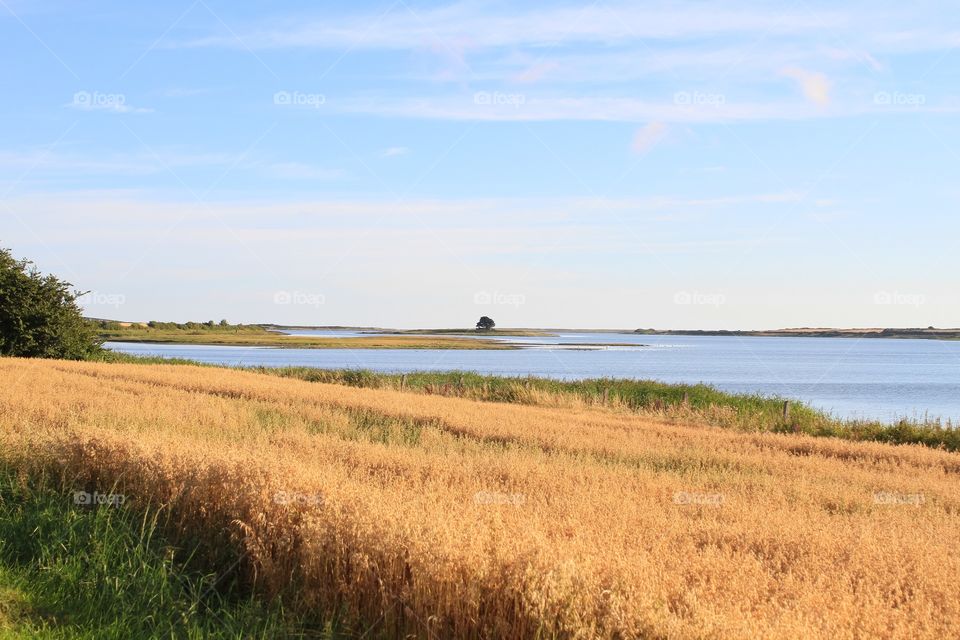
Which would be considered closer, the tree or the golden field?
the golden field

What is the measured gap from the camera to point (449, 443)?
1686 cm

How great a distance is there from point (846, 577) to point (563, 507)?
320 cm

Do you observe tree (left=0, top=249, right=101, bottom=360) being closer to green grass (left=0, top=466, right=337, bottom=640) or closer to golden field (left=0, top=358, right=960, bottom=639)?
golden field (left=0, top=358, right=960, bottom=639)

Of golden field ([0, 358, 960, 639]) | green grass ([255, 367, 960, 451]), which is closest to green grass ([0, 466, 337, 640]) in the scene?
golden field ([0, 358, 960, 639])

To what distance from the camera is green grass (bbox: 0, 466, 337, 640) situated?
23.3 ft

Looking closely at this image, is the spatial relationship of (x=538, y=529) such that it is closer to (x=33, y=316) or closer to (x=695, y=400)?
(x=695, y=400)

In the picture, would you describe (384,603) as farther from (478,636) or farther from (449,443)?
(449,443)

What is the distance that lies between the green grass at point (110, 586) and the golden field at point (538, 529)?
0.32m

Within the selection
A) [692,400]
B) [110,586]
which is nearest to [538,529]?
[110,586]

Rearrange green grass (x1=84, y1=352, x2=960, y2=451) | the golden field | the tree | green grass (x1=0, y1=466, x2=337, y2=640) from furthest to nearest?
the tree < green grass (x1=84, y1=352, x2=960, y2=451) < green grass (x1=0, y1=466, x2=337, y2=640) < the golden field

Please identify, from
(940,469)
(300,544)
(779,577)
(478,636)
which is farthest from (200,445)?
(940,469)

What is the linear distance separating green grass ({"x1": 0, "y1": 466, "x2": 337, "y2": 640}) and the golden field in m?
0.32

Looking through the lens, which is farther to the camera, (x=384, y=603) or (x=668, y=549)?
(x=668, y=549)

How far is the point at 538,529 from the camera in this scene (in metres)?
7.50
